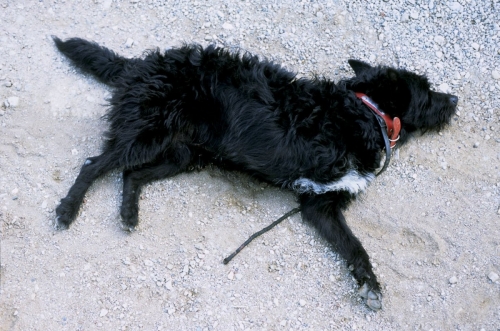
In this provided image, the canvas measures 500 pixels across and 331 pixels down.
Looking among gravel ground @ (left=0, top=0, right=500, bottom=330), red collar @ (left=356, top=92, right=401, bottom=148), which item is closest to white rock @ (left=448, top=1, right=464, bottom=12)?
gravel ground @ (left=0, top=0, right=500, bottom=330)

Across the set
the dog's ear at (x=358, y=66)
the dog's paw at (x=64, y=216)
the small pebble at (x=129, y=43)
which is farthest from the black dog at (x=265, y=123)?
the small pebble at (x=129, y=43)

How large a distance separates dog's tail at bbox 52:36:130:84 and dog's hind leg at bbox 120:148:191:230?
85cm

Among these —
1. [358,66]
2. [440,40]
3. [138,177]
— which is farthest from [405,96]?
[138,177]

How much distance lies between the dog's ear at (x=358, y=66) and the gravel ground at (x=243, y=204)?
0.28 metres

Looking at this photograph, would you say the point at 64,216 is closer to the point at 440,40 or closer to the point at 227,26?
the point at 227,26

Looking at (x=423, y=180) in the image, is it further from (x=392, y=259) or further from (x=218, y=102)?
(x=218, y=102)

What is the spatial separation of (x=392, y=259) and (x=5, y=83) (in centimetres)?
382

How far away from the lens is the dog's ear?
4.51 metres

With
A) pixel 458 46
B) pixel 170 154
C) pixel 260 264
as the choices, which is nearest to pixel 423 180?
pixel 458 46

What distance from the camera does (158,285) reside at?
4.08 meters

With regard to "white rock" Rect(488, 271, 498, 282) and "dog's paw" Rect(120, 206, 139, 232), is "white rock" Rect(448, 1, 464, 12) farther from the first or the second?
"dog's paw" Rect(120, 206, 139, 232)

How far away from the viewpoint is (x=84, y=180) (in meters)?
4.33

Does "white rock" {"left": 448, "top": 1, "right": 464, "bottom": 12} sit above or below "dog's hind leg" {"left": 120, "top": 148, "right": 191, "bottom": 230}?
above

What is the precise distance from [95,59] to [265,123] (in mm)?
1686
